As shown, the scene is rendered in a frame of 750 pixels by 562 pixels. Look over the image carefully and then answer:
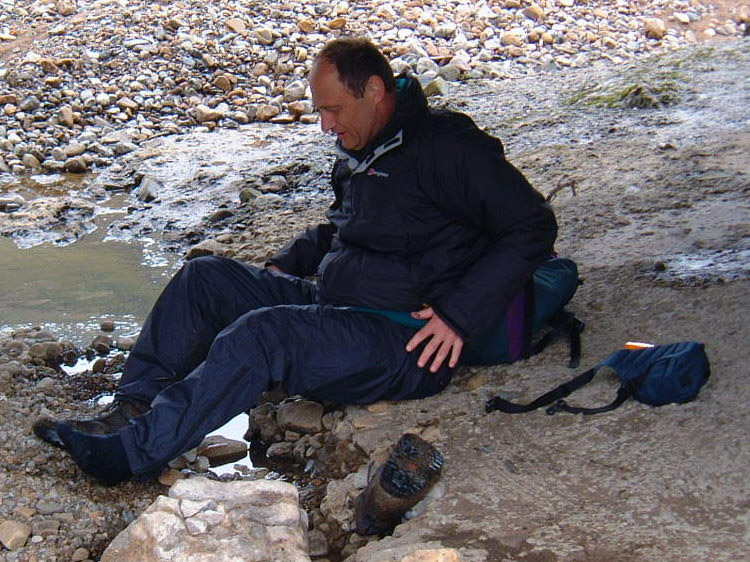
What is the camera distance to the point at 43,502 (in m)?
3.28

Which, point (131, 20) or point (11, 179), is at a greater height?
point (131, 20)

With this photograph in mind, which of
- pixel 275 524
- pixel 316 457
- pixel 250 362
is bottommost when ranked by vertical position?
pixel 316 457

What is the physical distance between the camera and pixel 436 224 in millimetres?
3455

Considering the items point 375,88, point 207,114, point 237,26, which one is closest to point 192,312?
point 375,88

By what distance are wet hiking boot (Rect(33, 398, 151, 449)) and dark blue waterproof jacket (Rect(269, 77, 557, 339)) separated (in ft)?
2.79

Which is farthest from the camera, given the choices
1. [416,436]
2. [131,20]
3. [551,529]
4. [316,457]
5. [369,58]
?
[131,20]

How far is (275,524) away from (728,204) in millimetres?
3471

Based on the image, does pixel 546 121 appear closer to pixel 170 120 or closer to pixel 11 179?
pixel 170 120

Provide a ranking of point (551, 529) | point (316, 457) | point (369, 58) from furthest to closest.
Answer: point (316, 457) < point (369, 58) < point (551, 529)

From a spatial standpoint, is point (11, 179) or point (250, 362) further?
point (11, 179)

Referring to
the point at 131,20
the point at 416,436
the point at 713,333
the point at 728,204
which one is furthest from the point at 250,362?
the point at 131,20

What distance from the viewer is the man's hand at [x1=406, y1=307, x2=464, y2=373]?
11.1 feet

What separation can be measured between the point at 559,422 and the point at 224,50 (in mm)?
9045

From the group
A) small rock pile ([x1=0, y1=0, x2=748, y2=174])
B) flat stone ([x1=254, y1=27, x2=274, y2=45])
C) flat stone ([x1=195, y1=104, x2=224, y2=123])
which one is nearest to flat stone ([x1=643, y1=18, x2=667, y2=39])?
small rock pile ([x1=0, y1=0, x2=748, y2=174])
